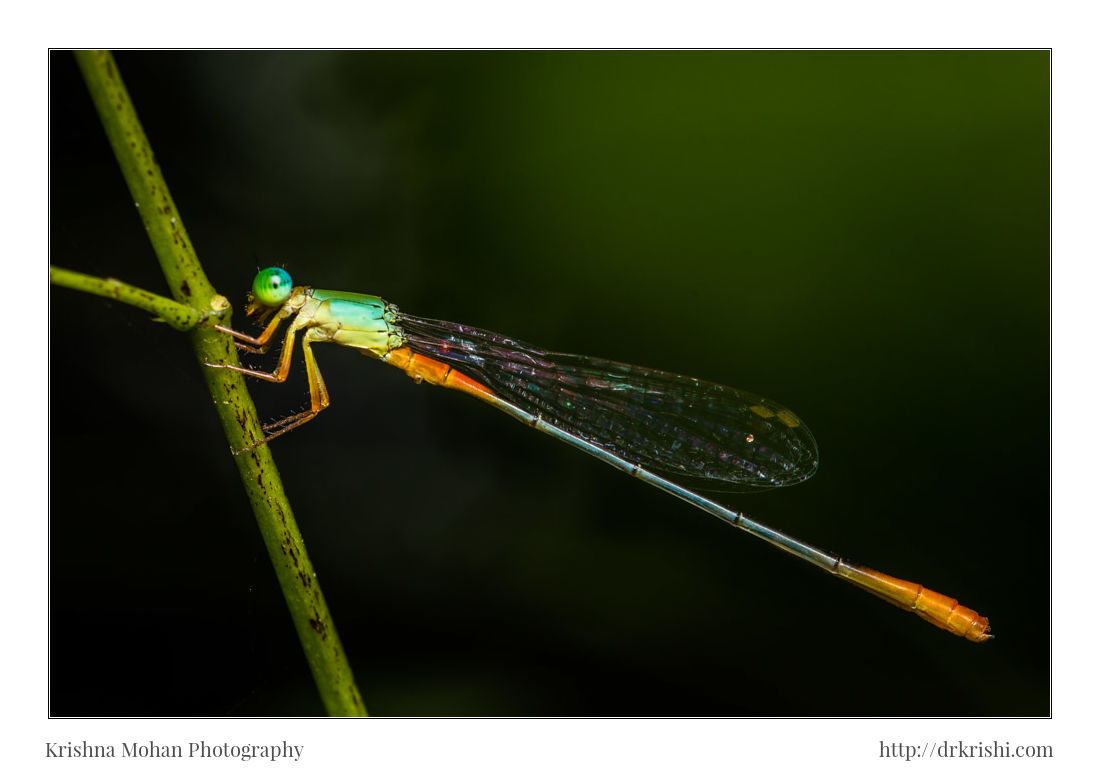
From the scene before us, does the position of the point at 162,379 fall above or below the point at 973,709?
above

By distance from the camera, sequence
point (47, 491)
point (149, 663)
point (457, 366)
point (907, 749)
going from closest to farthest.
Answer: point (47, 491), point (907, 749), point (149, 663), point (457, 366)

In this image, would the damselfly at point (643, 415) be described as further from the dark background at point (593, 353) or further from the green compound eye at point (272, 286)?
the green compound eye at point (272, 286)

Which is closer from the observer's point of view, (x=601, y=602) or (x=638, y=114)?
(x=638, y=114)

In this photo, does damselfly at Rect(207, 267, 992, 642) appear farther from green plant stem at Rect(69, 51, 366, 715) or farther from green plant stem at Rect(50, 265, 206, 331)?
green plant stem at Rect(50, 265, 206, 331)

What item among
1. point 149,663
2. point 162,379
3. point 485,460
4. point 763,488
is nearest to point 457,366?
point 485,460

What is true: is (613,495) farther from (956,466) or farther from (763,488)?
(956,466)

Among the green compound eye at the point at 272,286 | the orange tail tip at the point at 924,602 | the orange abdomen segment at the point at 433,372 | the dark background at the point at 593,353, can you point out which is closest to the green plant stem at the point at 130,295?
the green compound eye at the point at 272,286
